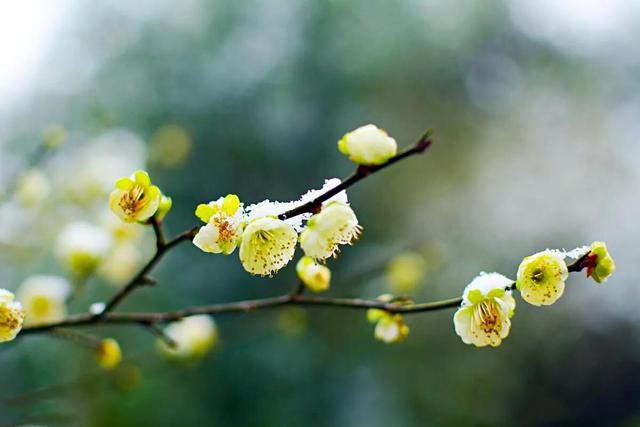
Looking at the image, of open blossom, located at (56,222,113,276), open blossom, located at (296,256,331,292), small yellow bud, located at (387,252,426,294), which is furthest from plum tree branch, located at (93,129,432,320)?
small yellow bud, located at (387,252,426,294)

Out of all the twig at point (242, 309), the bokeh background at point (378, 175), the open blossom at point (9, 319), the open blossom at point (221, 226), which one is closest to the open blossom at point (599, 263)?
the twig at point (242, 309)

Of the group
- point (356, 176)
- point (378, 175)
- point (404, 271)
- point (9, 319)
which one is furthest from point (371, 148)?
point (378, 175)

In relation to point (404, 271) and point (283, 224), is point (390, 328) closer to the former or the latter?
point (283, 224)

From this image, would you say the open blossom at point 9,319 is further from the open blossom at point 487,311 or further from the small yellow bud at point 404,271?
the small yellow bud at point 404,271

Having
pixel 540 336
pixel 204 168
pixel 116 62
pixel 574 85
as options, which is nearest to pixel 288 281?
pixel 204 168

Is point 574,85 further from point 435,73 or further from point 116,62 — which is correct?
point 116,62

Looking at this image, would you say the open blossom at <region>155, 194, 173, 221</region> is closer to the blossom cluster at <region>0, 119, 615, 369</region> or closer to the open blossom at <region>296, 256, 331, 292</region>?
the blossom cluster at <region>0, 119, 615, 369</region>
